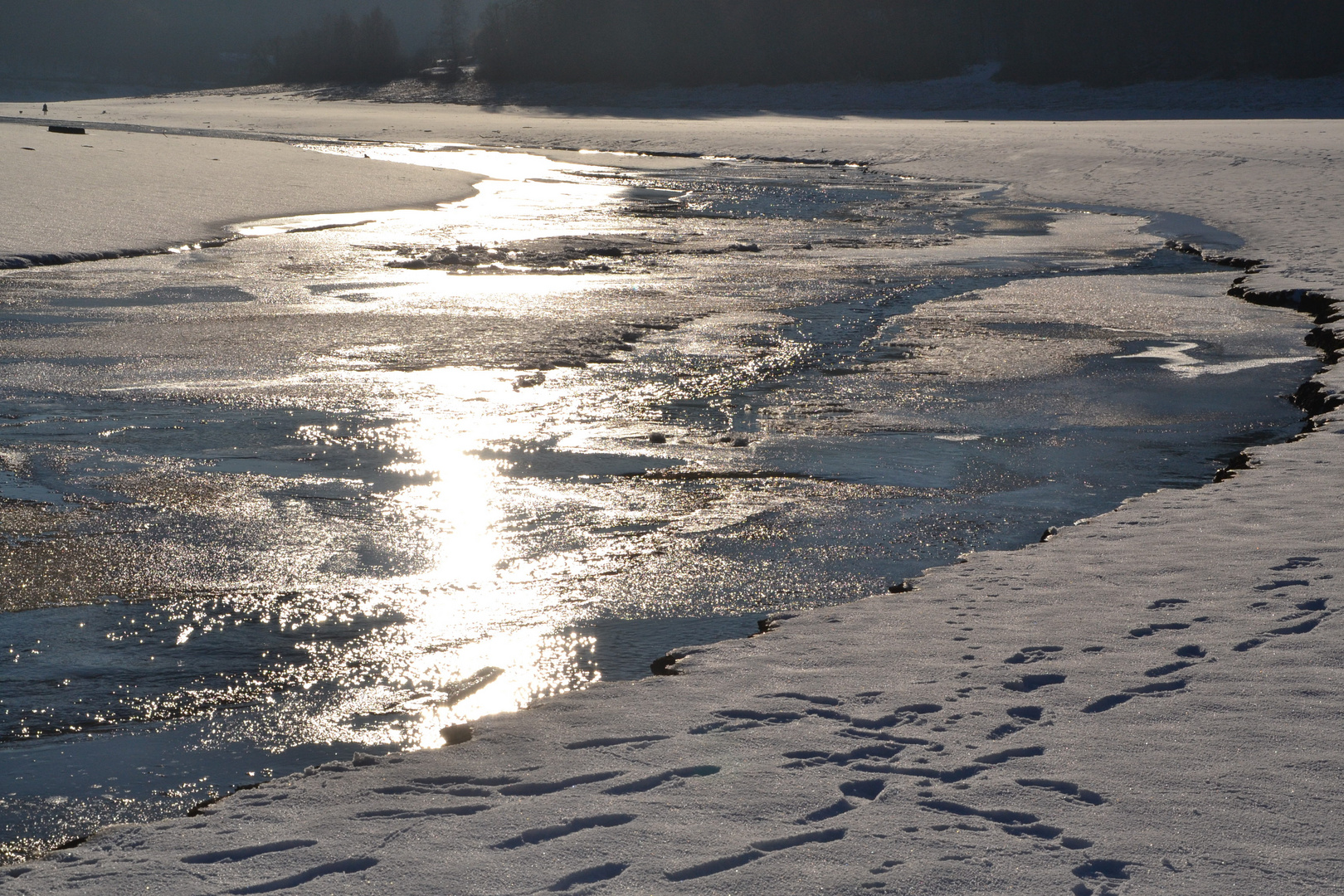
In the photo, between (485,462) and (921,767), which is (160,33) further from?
(921,767)

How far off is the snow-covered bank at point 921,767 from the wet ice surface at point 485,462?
14.2 inches

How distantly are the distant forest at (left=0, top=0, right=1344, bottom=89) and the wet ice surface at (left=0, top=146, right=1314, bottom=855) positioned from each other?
4693 centimetres

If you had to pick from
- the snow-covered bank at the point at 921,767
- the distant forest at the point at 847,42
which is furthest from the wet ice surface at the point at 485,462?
the distant forest at the point at 847,42

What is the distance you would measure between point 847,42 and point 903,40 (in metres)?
2.86

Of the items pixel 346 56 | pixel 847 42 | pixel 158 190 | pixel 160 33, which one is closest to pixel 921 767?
pixel 158 190

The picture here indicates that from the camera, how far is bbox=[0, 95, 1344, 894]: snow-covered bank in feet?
8.03

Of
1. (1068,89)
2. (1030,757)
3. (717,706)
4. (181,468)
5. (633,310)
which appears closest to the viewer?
(1030,757)

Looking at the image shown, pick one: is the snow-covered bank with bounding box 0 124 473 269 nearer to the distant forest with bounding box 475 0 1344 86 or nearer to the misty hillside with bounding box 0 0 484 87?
the distant forest with bounding box 475 0 1344 86

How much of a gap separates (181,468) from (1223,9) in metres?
59.0

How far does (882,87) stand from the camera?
56.1 metres

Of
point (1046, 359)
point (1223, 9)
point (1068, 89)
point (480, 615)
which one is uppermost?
point (1223, 9)

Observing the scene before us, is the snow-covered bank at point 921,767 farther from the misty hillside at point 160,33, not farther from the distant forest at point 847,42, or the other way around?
the misty hillside at point 160,33

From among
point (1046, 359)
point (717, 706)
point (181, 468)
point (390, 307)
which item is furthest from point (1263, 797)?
point (390, 307)

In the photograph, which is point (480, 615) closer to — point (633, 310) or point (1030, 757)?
point (1030, 757)
